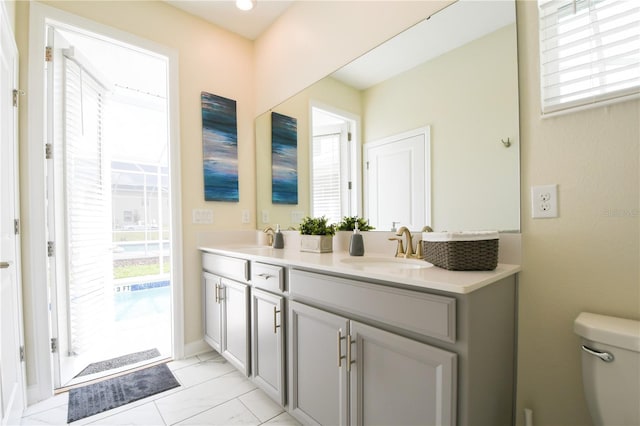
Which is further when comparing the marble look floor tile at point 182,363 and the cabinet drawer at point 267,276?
the marble look floor tile at point 182,363

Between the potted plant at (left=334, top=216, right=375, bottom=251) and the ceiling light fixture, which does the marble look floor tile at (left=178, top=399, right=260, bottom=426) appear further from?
the ceiling light fixture

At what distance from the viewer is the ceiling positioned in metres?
2.27

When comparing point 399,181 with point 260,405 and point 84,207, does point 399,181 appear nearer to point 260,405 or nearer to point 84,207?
point 260,405

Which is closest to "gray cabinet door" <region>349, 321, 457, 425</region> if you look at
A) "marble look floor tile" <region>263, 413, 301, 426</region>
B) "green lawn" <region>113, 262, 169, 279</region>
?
"marble look floor tile" <region>263, 413, 301, 426</region>

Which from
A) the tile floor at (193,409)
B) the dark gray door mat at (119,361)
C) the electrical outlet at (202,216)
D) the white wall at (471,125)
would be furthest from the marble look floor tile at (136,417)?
the white wall at (471,125)

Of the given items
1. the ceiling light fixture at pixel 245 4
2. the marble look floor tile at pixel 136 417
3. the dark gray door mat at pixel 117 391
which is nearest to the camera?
the marble look floor tile at pixel 136 417

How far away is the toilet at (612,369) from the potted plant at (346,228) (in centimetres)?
105

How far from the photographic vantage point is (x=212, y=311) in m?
2.21

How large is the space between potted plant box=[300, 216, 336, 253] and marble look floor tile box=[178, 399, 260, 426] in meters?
0.98

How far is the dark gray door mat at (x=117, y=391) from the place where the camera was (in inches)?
66.2

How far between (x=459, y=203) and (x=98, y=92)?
298cm

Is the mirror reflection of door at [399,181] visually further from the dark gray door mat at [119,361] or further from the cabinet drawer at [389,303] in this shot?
the dark gray door mat at [119,361]

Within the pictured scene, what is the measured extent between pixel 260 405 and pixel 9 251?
1.55m

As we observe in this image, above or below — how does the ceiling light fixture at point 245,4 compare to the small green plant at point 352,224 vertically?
above
